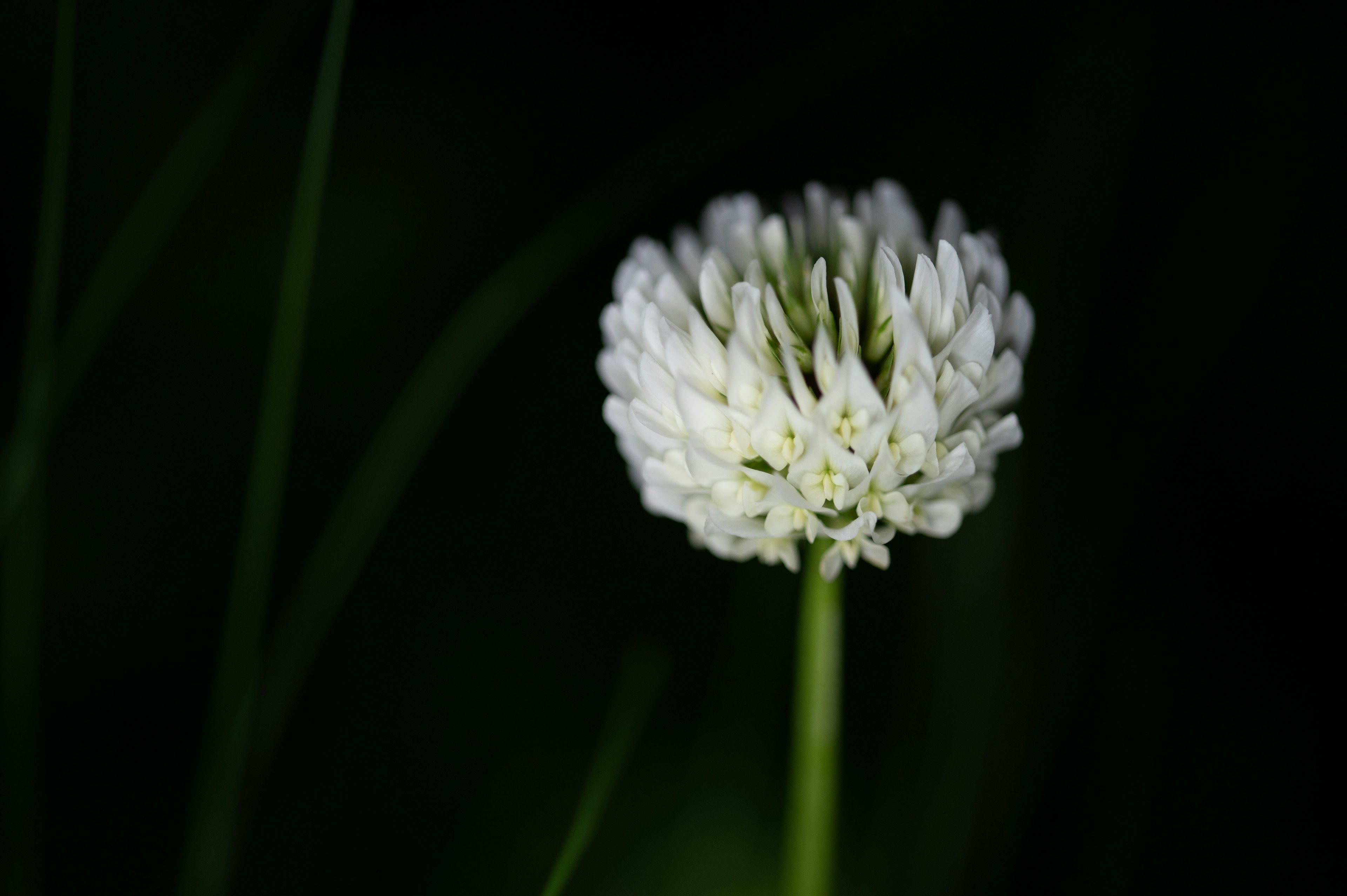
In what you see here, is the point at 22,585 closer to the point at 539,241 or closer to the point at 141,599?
the point at 141,599

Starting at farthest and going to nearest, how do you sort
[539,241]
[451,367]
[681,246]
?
1. [539,241]
2. [451,367]
3. [681,246]

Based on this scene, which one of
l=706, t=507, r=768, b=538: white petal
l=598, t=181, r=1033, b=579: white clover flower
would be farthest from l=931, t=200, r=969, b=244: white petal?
l=706, t=507, r=768, b=538: white petal

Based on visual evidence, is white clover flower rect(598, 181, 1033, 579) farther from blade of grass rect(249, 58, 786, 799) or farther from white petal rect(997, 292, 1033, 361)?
blade of grass rect(249, 58, 786, 799)

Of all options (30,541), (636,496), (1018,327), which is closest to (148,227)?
(30,541)

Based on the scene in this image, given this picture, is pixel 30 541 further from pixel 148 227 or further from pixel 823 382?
pixel 823 382

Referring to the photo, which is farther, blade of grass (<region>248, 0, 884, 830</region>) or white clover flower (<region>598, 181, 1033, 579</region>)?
blade of grass (<region>248, 0, 884, 830</region>)

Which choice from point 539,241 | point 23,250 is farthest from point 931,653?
point 23,250

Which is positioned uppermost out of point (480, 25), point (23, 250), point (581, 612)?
point (480, 25)
